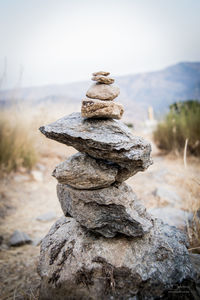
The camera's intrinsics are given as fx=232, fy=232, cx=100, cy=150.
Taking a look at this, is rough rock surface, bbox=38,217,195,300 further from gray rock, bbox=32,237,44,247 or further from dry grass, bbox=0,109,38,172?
dry grass, bbox=0,109,38,172

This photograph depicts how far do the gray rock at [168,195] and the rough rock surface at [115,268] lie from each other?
2200 millimetres

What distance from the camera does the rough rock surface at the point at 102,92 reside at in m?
1.79

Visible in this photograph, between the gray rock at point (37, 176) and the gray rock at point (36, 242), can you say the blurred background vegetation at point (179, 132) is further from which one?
the gray rock at point (36, 242)

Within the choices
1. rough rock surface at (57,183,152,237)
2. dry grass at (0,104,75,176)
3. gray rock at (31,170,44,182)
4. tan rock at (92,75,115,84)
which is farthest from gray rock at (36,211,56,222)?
tan rock at (92,75,115,84)

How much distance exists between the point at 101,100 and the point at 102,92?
0.06 meters

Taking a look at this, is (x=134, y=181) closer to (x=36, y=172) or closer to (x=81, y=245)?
(x=36, y=172)

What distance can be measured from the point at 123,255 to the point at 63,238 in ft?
1.81

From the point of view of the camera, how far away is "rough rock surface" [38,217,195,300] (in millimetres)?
1648

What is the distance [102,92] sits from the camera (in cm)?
179

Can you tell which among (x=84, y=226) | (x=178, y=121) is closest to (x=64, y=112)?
(x=178, y=121)

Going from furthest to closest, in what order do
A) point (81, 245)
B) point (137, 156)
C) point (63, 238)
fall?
1. point (63, 238)
2. point (81, 245)
3. point (137, 156)

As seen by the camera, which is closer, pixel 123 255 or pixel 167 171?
pixel 123 255

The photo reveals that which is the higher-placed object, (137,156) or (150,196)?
(137,156)

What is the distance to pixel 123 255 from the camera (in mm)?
1779
